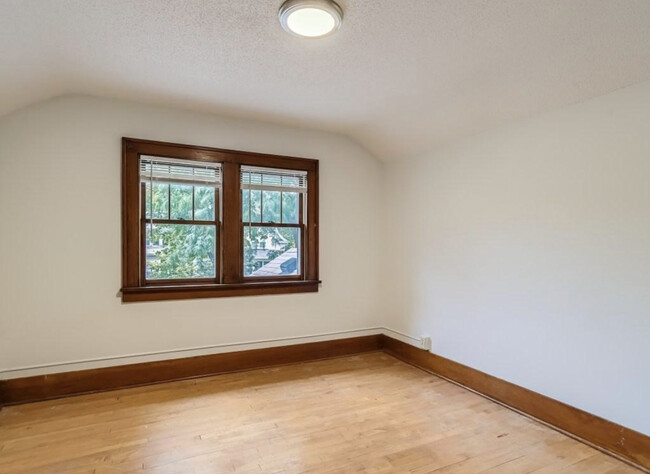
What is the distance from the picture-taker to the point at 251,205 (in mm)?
3900

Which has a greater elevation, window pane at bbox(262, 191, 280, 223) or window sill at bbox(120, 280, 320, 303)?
window pane at bbox(262, 191, 280, 223)

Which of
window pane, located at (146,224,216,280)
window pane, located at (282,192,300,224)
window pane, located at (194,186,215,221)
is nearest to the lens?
window pane, located at (146,224,216,280)

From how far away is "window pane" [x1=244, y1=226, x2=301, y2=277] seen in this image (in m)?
3.91

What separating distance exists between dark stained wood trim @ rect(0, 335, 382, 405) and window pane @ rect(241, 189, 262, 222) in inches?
54.2

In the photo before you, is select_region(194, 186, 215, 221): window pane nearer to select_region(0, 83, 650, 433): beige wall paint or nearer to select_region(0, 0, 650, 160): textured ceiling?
select_region(0, 83, 650, 433): beige wall paint

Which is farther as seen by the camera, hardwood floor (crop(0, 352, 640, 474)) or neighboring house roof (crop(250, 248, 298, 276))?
neighboring house roof (crop(250, 248, 298, 276))

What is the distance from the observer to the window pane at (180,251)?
348 cm

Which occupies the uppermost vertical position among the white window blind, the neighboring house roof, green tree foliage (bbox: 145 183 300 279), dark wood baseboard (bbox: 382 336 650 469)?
the white window blind

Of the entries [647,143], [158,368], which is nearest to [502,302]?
[647,143]

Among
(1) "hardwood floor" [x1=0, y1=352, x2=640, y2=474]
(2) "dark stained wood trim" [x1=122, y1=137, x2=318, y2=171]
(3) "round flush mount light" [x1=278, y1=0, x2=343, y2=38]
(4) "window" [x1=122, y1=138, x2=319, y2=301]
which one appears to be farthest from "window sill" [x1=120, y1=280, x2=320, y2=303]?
(3) "round flush mount light" [x1=278, y1=0, x2=343, y2=38]

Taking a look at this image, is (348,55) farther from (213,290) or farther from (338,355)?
(338,355)

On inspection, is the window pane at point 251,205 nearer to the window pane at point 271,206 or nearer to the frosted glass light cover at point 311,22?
the window pane at point 271,206

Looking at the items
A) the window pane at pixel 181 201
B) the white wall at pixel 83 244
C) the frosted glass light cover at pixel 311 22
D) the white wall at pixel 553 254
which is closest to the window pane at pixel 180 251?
the window pane at pixel 181 201

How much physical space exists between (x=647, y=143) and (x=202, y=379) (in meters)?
3.86
